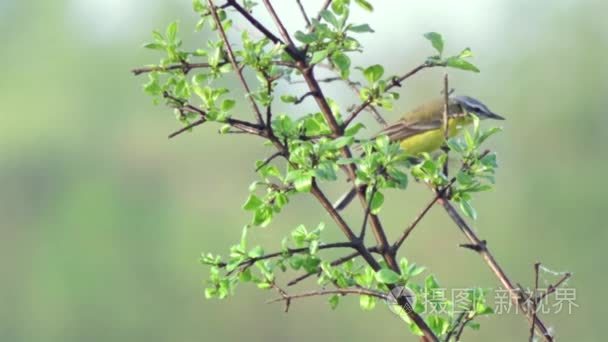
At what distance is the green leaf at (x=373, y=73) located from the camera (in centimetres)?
157

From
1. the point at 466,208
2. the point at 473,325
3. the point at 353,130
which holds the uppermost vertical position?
the point at 353,130

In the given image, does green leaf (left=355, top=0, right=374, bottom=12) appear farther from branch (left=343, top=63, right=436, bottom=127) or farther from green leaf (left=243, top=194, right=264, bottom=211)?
green leaf (left=243, top=194, right=264, bottom=211)

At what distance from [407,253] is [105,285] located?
7046 millimetres

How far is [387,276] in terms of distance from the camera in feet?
4.84

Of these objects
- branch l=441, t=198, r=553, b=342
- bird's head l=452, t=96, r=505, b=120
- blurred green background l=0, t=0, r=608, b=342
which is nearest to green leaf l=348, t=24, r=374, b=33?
branch l=441, t=198, r=553, b=342

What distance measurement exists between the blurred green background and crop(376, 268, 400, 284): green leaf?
13.0 m

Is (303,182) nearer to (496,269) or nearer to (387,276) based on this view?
(387,276)

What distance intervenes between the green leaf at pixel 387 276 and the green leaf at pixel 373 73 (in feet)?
0.77

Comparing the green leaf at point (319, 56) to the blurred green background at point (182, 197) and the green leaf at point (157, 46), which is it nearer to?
the green leaf at point (157, 46)

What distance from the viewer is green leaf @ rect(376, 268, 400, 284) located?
1475mm

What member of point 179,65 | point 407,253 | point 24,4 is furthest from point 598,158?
point 179,65

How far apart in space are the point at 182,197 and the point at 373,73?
2257 centimetres

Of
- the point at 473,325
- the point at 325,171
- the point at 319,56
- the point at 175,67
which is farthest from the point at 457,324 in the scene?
the point at 175,67

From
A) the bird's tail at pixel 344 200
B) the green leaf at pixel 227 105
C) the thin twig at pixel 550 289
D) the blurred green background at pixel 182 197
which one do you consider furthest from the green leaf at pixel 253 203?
the blurred green background at pixel 182 197
